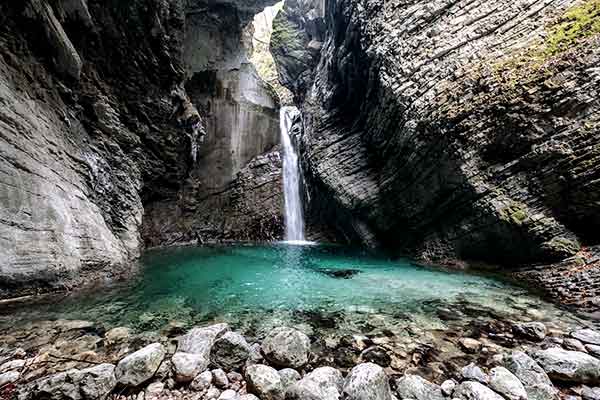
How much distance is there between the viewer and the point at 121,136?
1181cm

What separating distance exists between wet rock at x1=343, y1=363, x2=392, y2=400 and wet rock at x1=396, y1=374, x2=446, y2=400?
0.47 ft

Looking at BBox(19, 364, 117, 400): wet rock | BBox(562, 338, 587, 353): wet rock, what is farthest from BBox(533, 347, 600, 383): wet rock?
BBox(19, 364, 117, 400): wet rock

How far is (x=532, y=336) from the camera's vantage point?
12.4ft

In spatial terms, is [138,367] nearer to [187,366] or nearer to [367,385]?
[187,366]

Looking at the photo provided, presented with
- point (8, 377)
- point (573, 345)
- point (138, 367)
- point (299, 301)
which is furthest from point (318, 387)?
point (573, 345)

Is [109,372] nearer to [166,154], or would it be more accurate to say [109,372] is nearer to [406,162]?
[406,162]

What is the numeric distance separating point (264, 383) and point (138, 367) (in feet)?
4.32

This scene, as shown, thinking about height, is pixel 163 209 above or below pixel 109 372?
above

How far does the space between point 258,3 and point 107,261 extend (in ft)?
63.1

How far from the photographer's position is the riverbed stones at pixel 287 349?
3.11 m

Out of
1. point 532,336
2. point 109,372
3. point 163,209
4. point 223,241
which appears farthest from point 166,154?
point 532,336

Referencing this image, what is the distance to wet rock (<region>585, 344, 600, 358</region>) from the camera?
10.7 ft

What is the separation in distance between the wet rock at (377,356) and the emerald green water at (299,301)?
659 mm

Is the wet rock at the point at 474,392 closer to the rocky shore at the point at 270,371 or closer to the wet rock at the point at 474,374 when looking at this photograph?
Answer: the rocky shore at the point at 270,371
